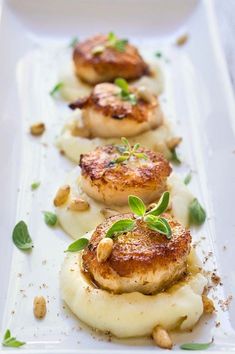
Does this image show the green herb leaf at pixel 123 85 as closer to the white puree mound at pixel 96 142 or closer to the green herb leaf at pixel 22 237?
the white puree mound at pixel 96 142

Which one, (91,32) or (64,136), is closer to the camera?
(64,136)

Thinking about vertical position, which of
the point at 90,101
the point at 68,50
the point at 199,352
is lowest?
the point at 199,352

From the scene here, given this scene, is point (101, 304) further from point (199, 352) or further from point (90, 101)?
point (90, 101)

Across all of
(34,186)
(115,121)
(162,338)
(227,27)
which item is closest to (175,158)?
(115,121)

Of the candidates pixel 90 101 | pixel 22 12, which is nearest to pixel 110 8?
pixel 22 12

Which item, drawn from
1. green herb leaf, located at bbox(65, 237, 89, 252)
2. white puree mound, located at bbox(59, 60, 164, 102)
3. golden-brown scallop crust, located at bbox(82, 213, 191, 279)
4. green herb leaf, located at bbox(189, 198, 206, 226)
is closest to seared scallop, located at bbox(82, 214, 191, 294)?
golden-brown scallop crust, located at bbox(82, 213, 191, 279)

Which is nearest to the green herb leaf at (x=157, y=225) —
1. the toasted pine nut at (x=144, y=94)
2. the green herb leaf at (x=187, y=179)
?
the green herb leaf at (x=187, y=179)
